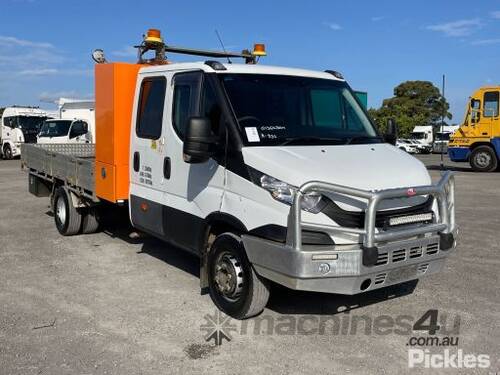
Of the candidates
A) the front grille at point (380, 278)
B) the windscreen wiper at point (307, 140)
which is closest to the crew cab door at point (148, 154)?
the windscreen wiper at point (307, 140)

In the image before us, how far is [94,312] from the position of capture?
16.6ft

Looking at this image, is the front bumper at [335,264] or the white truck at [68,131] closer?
the front bumper at [335,264]

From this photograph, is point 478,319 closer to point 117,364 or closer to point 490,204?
point 117,364

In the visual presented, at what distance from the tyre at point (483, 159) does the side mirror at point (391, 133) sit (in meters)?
17.1

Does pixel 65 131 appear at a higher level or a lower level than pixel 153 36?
lower

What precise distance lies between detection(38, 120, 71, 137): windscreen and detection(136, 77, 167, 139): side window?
683 inches

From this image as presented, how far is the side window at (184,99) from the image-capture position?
5223mm

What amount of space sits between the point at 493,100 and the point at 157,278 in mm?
18594

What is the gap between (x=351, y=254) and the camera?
4.04 metres

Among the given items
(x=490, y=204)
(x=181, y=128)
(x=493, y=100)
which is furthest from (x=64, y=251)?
(x=493, y=100)

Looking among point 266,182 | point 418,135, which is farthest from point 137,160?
point 418,135

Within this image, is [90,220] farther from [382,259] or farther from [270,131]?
[382,259]

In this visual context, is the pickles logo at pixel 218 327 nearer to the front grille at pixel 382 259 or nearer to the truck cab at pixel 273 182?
the truck cab at pixel 273 182

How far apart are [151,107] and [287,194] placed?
240cm
